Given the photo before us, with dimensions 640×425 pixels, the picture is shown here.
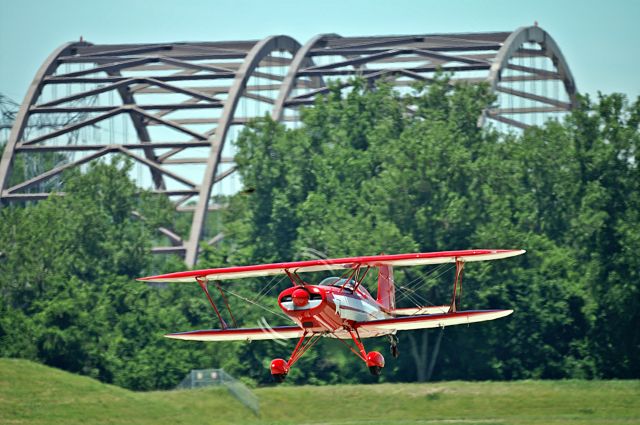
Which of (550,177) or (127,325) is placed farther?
(550,177)

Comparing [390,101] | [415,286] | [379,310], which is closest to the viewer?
[379,310]

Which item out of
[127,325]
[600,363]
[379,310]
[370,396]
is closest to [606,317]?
[600,363]

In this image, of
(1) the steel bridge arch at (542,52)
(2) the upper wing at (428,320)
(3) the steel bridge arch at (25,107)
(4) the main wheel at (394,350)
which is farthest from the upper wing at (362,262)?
(3) the steel bridge arch at (25,107)

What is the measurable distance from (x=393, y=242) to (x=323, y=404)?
15438 mm

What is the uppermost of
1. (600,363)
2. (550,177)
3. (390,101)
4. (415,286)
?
(390,101)

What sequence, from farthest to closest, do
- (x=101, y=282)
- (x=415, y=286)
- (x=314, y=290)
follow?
(x=101, y=282) → (x=415, y=286) → (x=314, y=290)

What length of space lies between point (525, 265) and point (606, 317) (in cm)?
587

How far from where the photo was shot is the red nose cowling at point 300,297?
31109 mm

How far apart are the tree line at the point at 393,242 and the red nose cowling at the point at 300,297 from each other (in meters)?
35.1

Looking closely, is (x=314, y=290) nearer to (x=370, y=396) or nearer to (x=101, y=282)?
(x=370, y=396)

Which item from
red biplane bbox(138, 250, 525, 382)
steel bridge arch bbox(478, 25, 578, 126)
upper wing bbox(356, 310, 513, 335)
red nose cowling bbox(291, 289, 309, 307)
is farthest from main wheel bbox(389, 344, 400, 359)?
steel bridge arch bbox(478, 25, 578, 126)

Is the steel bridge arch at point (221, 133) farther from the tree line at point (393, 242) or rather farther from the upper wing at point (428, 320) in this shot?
the upper wing at point (428, 320)

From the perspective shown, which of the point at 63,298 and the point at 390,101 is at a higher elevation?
the point at 390,101

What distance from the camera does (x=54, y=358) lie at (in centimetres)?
7038
